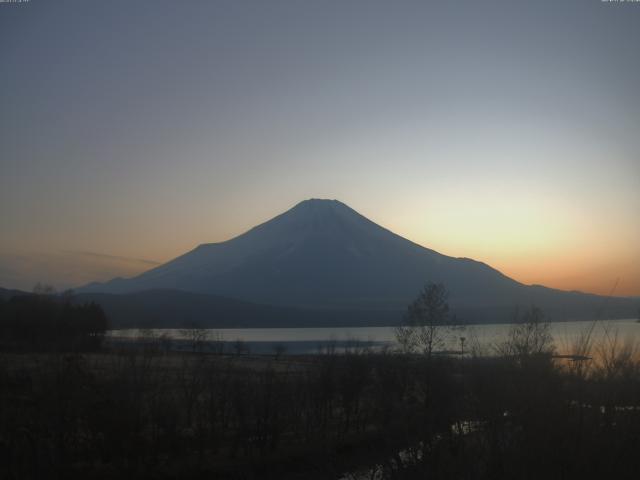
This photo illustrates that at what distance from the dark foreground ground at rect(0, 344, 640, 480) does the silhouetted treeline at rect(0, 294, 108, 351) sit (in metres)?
18.3

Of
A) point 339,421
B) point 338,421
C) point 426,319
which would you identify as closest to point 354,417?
point 338,421

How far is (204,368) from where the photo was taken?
2225cm

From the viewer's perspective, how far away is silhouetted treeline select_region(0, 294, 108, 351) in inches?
1794

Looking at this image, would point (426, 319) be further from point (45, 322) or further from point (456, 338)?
point (45, 322)

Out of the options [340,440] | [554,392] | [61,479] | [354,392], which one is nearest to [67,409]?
[61,479]

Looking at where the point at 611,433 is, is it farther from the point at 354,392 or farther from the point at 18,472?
the point at 354,392

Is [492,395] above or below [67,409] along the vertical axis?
above

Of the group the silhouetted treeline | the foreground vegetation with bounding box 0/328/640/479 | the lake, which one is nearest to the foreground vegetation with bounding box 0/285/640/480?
the foreground vegetation with bounding box 0/328/640/479

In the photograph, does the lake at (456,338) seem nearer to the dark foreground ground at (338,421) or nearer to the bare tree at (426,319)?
the dark foreground ground at (338,421)

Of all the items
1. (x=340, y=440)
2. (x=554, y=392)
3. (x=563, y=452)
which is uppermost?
(x=554, y=392)

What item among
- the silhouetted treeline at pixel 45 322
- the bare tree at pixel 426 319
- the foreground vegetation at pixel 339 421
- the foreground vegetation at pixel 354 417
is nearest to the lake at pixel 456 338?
the foreground vegetation at pixel 354 417

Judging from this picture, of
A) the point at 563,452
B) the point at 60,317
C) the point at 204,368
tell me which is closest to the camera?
the point at 563,452

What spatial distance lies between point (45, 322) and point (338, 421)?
117ft

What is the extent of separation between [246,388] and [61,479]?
22.3 feet
